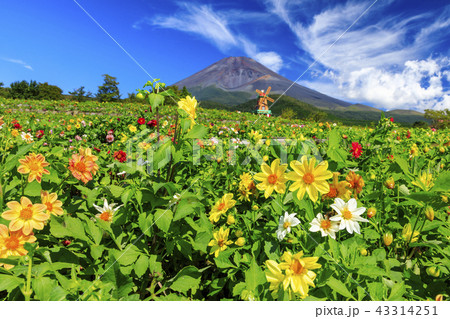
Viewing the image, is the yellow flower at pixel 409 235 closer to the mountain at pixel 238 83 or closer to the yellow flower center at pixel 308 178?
the yellow flower center at pixel 308 178

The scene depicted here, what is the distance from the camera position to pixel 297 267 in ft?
2.98

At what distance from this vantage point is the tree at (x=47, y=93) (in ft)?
162

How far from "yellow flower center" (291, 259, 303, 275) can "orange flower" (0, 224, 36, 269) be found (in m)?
1.13

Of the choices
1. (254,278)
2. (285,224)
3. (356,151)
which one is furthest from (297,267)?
(356,151)

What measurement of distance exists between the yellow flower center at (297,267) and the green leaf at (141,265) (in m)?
0.72

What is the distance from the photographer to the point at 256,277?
42.1 inches

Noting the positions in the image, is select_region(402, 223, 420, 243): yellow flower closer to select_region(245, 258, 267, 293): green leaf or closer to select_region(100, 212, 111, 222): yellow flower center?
select_region(245, 258, 267, 293): green leaf

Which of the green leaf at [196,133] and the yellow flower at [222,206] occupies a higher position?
the green leaf at [196,133]

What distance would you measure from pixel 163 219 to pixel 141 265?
0.26m

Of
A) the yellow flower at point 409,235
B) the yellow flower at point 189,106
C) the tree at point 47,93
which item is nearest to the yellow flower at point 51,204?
the yellow flower at point 189,106

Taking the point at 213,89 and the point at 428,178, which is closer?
the point at 428,178

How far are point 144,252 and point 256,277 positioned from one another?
2.22 ft
